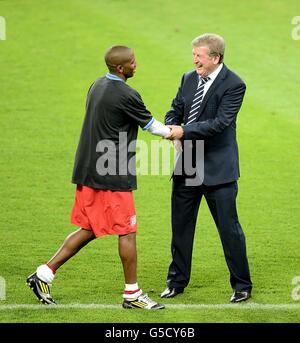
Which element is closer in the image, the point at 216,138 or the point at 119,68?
the point at 119,68

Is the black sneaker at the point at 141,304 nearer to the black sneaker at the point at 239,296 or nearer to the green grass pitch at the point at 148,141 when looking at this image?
the green grass pitch at the point at 148,141

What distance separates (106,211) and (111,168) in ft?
1.13

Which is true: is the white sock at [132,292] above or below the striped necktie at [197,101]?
below

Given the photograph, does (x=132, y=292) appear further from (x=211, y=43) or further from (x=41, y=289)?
(x=211, y=43)

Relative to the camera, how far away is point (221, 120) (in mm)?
8719

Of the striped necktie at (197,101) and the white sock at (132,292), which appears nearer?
the white sock at (132,292)

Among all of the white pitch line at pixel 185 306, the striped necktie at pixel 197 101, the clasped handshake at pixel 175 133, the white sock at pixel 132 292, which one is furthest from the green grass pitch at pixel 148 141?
the striped necktie at pixel 197 101

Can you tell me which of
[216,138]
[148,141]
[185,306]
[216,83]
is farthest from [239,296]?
[148,141]

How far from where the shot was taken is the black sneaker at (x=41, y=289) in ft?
28.5

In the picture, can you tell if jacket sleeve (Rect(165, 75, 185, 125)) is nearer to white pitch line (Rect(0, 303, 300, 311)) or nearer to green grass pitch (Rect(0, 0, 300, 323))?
green grass pitch (Rect(0, 0, 300, 323))

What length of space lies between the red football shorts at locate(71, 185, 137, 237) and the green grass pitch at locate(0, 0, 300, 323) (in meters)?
0.63

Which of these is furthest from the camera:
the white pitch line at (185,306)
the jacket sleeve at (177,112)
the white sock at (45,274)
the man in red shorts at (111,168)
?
the jacket sleeve at (177,112)

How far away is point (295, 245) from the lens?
10578 mm

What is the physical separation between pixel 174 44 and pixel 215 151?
9689 millimetres
